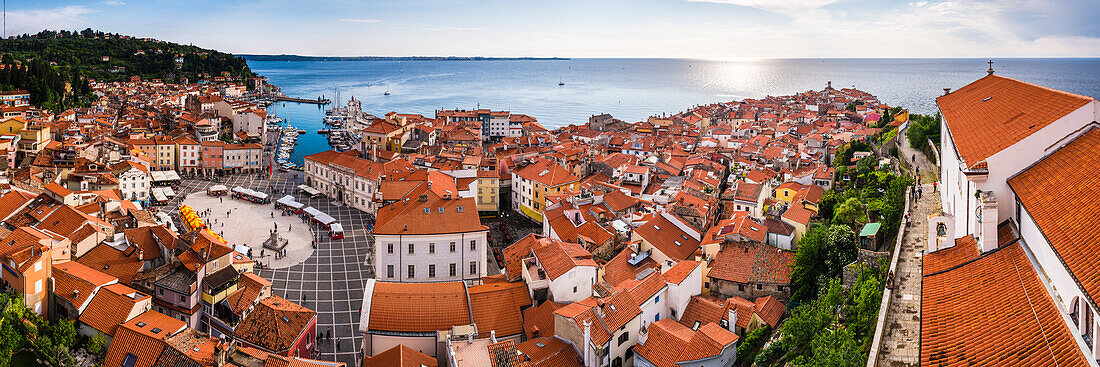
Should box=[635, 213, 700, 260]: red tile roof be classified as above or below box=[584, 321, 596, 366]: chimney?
above

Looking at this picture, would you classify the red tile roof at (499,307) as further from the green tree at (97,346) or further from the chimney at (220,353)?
the green tree at (97,346)

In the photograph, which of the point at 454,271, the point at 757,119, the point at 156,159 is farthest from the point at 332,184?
the point at 757,119

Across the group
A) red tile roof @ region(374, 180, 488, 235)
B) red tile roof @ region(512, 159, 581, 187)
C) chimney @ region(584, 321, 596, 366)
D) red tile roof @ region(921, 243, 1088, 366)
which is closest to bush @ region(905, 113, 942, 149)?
red tile roof @ region(512, 159, 581, 187)

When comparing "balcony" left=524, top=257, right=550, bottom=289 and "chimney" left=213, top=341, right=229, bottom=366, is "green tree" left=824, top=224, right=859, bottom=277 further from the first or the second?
"chimney" left=213, top=341, right=229, bottom=366

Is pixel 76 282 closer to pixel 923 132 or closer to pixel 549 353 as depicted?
pixel 549 353

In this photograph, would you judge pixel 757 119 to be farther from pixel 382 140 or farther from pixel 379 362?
pixel 379 362

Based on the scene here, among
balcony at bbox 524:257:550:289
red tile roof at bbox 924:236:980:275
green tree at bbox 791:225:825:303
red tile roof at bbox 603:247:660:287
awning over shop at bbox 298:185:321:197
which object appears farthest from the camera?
awning over shop at bbox 298:185:321:197

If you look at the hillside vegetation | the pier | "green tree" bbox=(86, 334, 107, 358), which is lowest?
"green tree" bbox=(86, 334, 107, 358)
